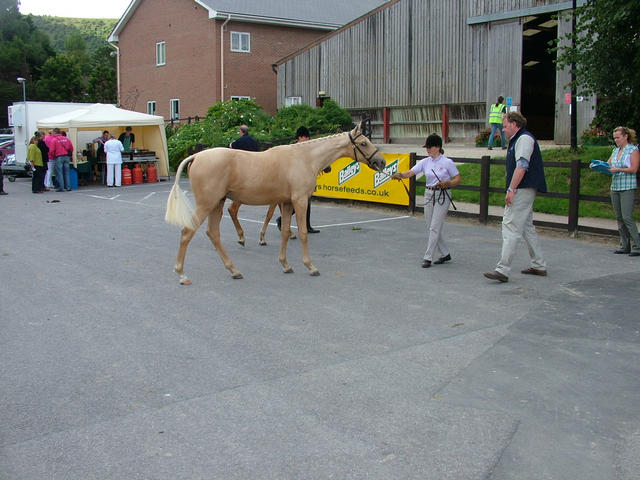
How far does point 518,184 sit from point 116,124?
711 inches

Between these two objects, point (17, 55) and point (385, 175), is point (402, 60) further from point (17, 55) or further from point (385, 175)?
point (17, 55)

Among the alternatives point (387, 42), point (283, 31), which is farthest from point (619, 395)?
point (283, 31)

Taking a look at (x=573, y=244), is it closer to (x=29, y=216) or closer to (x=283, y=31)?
(x=29, y=216)

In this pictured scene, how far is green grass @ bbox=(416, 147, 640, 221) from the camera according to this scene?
47.9 ft

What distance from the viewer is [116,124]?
2347cm

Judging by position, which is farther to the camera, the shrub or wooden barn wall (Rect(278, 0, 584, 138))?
wooden barn wall (Rect(278, 0, 584, 138))

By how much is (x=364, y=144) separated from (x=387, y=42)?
21.8 metres

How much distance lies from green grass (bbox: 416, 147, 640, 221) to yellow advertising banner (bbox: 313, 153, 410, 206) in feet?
6.29

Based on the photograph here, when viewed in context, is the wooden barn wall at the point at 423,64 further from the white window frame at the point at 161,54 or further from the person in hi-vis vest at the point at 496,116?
the white window frame at the point at 161,54

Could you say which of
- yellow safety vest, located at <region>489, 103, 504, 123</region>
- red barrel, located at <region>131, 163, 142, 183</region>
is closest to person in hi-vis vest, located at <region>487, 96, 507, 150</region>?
yellow safety vest, located at <region>489, 103, 504, 123</region>

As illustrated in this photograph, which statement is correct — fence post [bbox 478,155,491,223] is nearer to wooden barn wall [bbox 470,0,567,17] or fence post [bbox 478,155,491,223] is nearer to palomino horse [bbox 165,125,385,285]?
palomino horse [bbox 165,125,385,285]

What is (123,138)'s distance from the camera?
82.8ft

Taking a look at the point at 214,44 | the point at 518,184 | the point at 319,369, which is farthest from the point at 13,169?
the point at 319,369

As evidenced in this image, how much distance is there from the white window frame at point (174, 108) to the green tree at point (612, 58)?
99.3 feet
